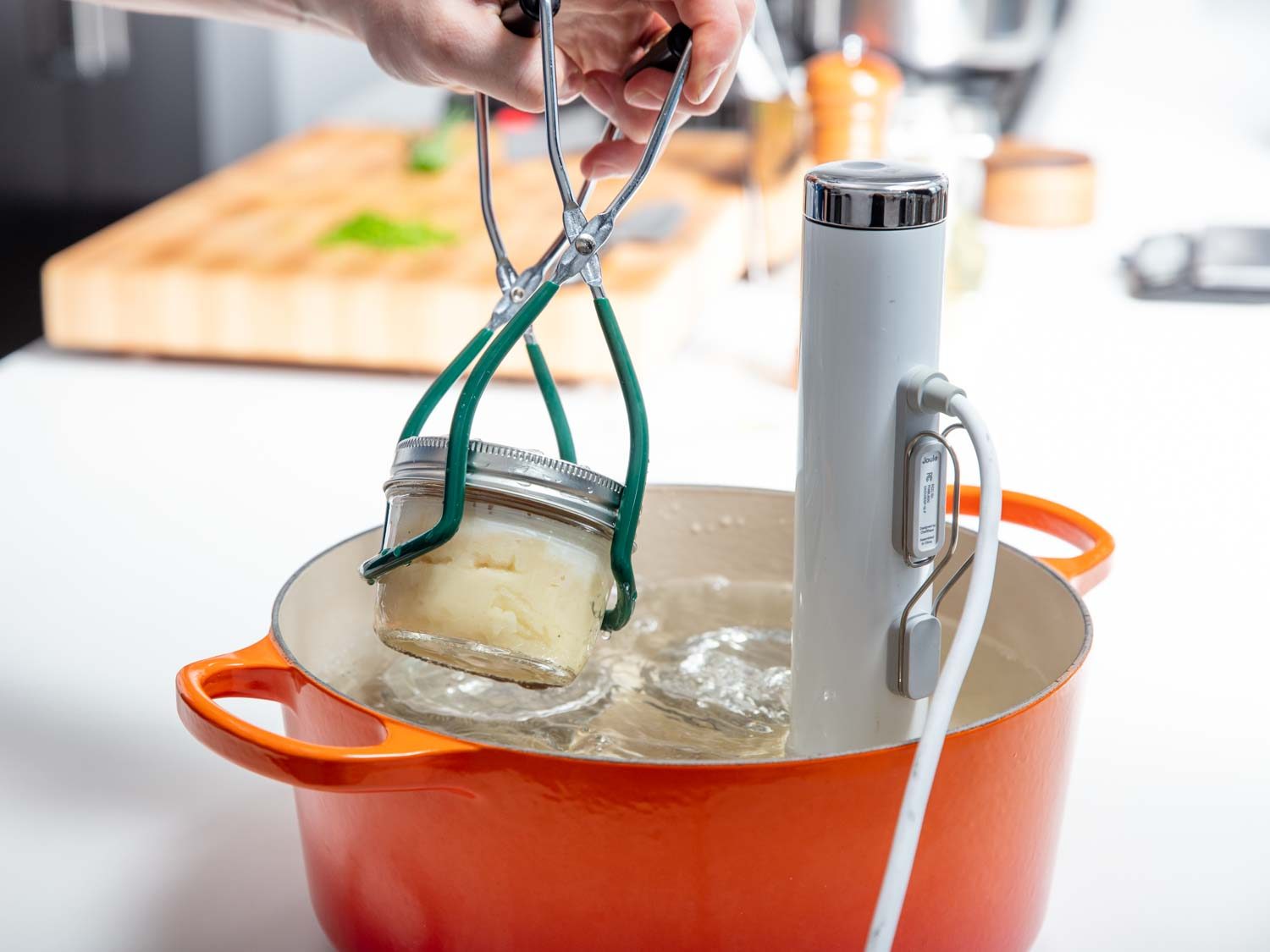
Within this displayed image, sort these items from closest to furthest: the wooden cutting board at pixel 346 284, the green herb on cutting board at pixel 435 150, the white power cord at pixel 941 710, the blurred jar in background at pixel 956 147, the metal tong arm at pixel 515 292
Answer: the white power cord at pixel 941 710 < the metal tong arm at pixel 515 292 < the wooden cutting board at pixel 346 284 < the blurred jar in background at pixel 956 147 < the green herb on cutting board at pixel 435 150

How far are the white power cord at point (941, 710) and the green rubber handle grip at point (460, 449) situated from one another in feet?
0.38

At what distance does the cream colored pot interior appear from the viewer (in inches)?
18.5

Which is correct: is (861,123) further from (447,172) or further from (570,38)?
(570,38)

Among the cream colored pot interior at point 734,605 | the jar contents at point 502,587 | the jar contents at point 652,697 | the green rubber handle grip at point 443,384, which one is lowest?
the jar contents at point 652,697

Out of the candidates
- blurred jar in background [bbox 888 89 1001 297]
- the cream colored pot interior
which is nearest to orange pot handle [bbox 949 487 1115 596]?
the cream colored pot interior

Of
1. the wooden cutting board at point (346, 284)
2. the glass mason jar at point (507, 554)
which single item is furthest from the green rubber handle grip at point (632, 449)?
the wooden cutting board at point (346, 284)

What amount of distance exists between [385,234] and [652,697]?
68 cm

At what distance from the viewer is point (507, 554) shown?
399 mm

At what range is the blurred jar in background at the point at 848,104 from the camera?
1.09 m

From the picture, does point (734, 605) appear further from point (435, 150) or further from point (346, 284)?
point (435, 150)

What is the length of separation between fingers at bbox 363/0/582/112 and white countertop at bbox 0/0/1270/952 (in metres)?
0.28

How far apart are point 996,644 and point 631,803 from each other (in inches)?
8.0

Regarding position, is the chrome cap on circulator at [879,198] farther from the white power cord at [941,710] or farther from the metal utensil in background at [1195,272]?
the metal utensil in background at [1195,272]

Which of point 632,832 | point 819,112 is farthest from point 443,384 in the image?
point 819,112
